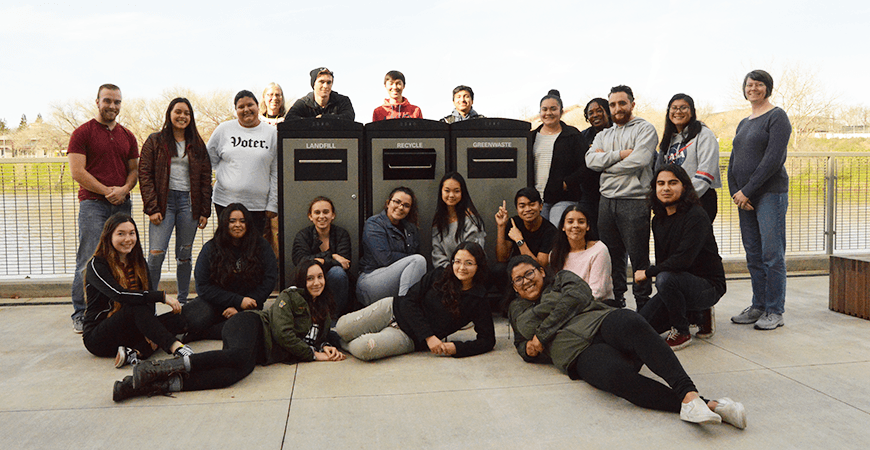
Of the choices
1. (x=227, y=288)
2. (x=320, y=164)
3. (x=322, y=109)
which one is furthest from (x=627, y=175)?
(x=227, y=288)

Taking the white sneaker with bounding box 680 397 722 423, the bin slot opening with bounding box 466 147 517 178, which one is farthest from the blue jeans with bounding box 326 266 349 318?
the white sneaker with bounding box 680 397 722 423

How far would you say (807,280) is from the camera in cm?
645

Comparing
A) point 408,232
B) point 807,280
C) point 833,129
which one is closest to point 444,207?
point 408,232

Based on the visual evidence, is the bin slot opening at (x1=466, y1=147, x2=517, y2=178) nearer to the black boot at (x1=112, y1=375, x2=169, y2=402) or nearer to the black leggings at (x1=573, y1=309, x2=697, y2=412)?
the black leggings at (x1=573, y1=309, x2=697, y2=412)

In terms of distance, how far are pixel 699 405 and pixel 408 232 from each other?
2683 mm

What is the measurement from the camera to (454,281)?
3941 millimetres

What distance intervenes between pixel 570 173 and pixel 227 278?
2.89 meters

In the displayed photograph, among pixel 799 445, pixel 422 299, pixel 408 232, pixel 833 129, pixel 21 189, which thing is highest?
pixel 833 129

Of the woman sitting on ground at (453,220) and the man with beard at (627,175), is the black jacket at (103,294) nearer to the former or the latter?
the woman sitting on ground at (453,220)

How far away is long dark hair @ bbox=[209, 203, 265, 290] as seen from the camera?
432 cm

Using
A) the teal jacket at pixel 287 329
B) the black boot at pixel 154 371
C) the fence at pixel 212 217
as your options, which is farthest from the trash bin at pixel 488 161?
the black boot at pixel 154 371

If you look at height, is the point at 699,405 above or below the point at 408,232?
below

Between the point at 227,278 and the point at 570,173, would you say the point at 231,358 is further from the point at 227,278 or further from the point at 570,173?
the point at 570,173

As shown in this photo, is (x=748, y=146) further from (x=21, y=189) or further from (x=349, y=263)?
(x=21, y=189)
